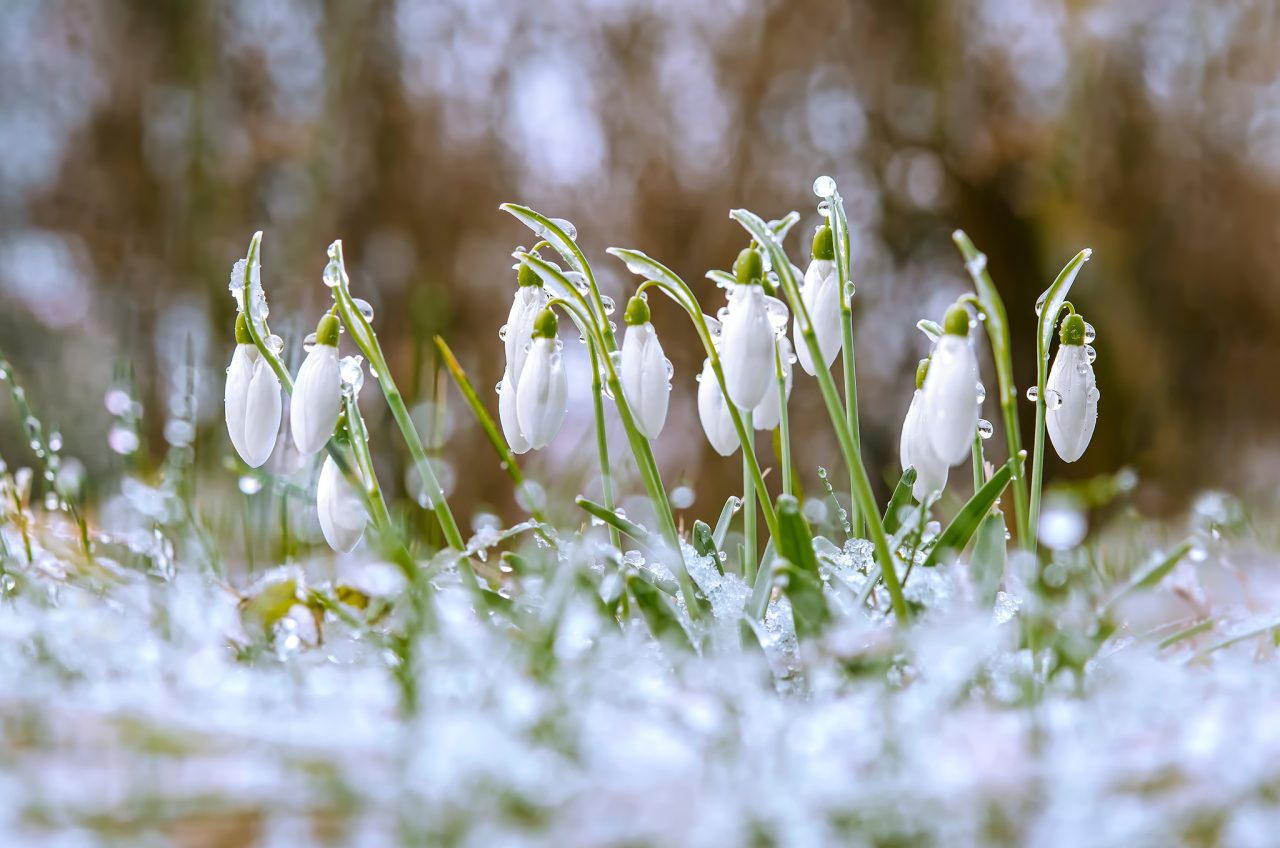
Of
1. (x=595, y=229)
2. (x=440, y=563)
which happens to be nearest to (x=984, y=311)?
(x=440, y=563)

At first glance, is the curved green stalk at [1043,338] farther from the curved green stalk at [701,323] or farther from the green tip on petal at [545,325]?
the green tip on petal at [545,325]

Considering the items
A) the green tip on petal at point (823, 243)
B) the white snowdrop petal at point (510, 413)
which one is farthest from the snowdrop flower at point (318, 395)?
the green tip on petal at point (823, 243)

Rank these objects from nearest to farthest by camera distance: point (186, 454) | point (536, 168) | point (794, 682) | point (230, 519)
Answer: point (794, 682) → point (186, 454) → point (230, 519) → point (536, 168)

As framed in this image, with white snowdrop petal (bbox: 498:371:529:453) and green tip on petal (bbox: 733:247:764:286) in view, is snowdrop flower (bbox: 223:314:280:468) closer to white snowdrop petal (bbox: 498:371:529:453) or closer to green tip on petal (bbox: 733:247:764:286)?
white snowdrop petal (bbox: 498:371:529:453)

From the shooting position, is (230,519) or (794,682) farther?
(230,519)

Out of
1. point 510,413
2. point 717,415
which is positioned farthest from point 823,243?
point 510,413

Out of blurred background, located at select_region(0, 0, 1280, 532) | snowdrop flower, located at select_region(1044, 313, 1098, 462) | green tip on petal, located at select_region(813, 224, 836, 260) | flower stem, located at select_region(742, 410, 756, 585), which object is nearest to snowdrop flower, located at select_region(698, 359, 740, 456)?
flower stem, located at select_region(742, 410, 756, 585)

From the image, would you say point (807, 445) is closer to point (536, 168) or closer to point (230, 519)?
point (536, 168)

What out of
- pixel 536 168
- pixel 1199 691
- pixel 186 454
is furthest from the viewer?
pixel 536 168
